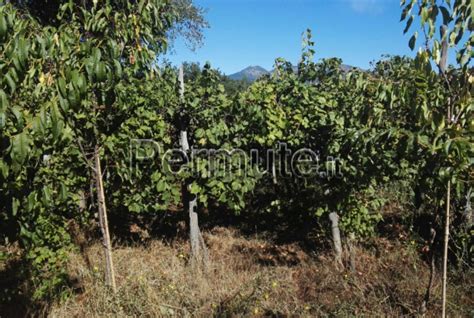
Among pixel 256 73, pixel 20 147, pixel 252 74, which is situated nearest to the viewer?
pixel 20 147

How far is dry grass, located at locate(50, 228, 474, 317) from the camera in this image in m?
3.21

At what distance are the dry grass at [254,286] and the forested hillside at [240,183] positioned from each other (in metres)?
0.02

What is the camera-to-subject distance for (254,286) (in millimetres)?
3471

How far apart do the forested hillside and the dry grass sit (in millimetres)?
18

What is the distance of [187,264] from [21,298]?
1493mm

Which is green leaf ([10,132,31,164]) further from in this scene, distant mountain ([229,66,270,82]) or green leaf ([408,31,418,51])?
distant mountain ([229,66,270,82])

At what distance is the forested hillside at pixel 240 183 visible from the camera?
2455 millimetres

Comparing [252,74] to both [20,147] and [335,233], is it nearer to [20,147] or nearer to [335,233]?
[335,233]

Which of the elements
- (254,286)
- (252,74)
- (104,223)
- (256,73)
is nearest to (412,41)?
(254,286)

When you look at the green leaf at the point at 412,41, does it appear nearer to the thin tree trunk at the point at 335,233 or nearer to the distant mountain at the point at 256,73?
the distant mountain at the point at 256,73

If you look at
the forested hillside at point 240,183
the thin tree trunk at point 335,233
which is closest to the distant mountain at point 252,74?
the forested hillside at point 240,183

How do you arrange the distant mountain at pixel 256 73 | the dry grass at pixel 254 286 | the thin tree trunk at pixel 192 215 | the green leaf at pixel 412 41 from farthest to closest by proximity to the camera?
the distant mountain at pixel 256 73, the thin tree trunk at pixel 192 215, the dry grass at pixel 254 286, the green leaf at pixel 412 41

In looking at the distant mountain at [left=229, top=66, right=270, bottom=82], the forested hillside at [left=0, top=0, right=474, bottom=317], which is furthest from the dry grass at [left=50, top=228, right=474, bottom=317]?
the distant mountain at [left=229, top=66, right=270, bottom=82]

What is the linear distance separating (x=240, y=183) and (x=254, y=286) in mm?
1038
